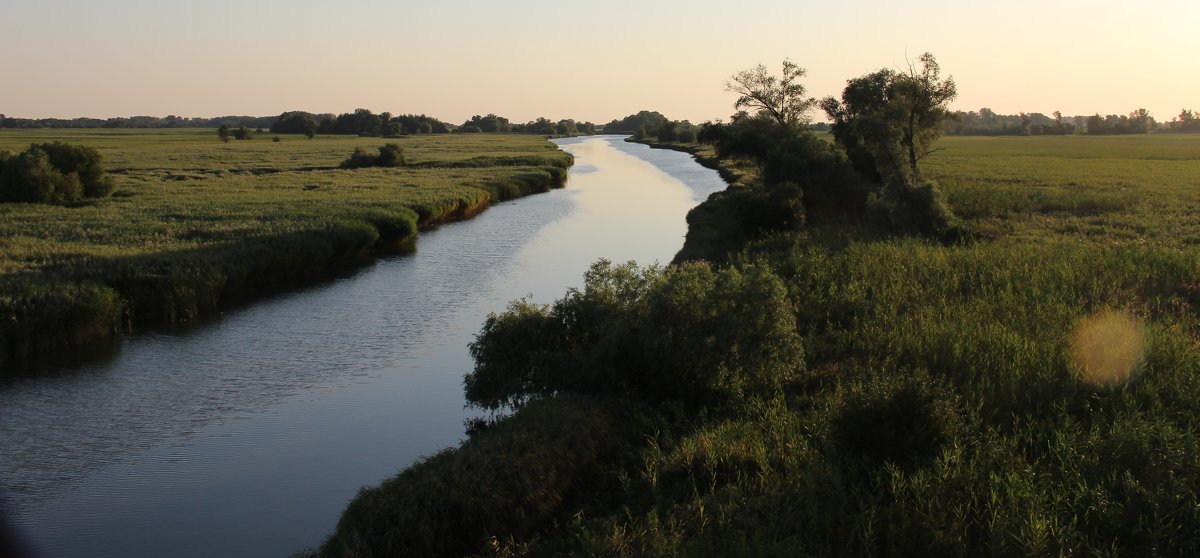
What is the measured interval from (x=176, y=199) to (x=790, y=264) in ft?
76.2

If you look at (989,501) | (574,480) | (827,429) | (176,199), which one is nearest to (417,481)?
(574,480)

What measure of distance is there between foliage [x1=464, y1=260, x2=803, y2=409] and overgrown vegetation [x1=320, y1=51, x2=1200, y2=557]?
27mm

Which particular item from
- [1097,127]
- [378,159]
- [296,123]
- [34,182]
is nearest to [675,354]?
[34,182]

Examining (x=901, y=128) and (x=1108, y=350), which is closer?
(x=1108, y=350)

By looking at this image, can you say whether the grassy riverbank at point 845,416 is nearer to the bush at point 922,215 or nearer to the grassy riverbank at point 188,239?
the bush at point 922,215

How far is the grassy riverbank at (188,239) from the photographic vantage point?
1492 cm

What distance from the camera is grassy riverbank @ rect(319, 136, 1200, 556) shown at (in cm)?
636

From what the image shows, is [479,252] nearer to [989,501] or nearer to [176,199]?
[176,199]

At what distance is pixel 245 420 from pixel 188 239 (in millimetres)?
12140

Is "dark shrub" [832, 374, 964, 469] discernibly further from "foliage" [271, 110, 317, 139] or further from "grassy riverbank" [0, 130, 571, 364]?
"foliage" [271, 110, 317, 139]

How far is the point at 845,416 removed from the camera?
785 cm

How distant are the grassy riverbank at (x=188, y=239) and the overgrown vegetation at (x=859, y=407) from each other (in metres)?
8.54

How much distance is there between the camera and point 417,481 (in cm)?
785

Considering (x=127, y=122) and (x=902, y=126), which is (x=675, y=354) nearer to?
(x=902, y=126)
